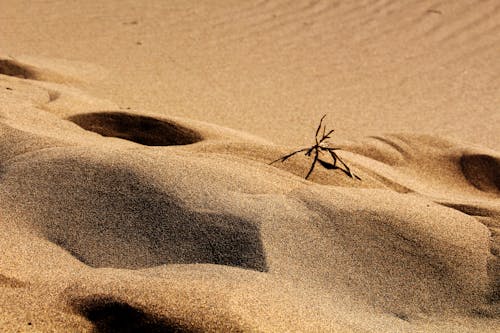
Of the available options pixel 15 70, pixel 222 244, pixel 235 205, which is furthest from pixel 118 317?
pixel 15 70

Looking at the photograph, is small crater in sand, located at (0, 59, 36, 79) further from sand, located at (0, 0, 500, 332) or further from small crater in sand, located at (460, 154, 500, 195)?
small crater in sand, located at (460, 154, 500, 195)

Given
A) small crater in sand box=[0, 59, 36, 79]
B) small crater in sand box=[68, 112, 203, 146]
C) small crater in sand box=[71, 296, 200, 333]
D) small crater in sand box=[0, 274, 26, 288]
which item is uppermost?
small crater in sand box=[71, 296, 200, 333]

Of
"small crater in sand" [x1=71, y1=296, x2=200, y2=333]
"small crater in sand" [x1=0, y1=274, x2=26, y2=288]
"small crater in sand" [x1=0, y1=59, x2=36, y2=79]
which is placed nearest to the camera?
"small crater in sand" [x1=71, y1=296, x2=200, y2=333]

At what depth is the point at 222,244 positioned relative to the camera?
1.62 metres

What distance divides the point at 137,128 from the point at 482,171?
4.51 feet

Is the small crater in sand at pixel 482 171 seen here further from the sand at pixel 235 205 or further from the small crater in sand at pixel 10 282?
the small crater in sand at pixel 10 282

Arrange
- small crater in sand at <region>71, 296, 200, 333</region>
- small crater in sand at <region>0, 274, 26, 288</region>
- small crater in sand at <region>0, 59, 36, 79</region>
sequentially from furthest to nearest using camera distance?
small crater in sand at <region>0, 59, 36, 79</region>
small crater in sand at <region>0, 274, 26, 288</region>
small crater in sand at <region>71, 296, 200, 333</region>

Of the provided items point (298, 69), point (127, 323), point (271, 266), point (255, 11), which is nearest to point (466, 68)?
point (298, 69)

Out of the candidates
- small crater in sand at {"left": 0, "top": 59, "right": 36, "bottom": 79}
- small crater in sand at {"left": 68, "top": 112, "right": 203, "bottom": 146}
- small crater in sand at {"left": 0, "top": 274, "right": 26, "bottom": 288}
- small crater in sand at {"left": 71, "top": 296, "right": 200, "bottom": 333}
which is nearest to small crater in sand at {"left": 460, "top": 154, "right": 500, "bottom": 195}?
small crater in sand at {"left": 68, "top": 112, "right": 203, "bottom": 146}

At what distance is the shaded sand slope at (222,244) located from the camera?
1319 millimetres

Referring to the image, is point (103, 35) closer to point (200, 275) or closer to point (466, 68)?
point (466, 68)

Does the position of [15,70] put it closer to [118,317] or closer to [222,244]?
[222,244]

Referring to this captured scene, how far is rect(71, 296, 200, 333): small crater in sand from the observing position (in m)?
1.26

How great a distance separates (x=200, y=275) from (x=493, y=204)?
1.17 m
